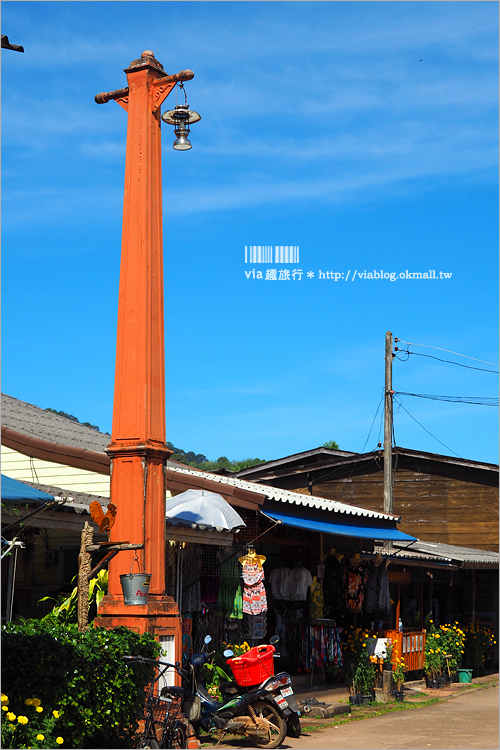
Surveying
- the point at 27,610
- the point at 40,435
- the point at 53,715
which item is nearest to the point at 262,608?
the point at 27,610

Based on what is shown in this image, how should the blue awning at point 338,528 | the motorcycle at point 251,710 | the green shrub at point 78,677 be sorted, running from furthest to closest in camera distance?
1. the blue awning at point 338,528
2. the motorcycle at point 251,710
3. the green shrub at point 78,677

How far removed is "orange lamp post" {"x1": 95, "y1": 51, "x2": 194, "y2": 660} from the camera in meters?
10.0

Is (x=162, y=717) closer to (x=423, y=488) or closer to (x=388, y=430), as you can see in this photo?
(x=388, y=430)

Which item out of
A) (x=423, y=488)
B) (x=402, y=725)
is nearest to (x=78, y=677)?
(x=402, y=725)

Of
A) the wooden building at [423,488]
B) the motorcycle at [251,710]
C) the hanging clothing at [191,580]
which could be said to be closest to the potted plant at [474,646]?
the wooden building at [423,488]

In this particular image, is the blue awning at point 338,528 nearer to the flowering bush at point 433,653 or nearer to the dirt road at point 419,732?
the dirt road at point 419,732

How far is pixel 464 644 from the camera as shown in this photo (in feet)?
78.9

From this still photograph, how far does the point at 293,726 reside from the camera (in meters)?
12.8

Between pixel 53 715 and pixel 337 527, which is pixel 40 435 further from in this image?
pixel 53 715

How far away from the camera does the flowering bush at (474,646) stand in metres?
24.0

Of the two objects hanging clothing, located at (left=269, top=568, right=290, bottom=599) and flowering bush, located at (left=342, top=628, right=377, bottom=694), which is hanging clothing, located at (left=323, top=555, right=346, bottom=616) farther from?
hanging clothing, located at (left=269, top=568, right=290, bottom=599)

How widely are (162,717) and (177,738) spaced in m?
0.40

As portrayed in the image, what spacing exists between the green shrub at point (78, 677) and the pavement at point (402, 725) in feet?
11.5

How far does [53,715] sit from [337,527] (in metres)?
9.09
